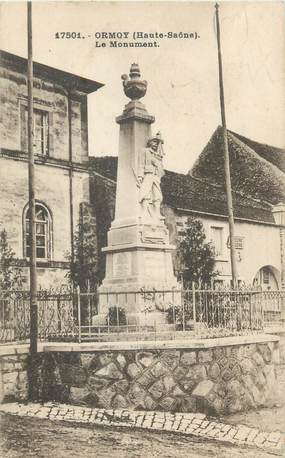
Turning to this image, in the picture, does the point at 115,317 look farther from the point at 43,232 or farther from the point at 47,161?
the point at 47,161

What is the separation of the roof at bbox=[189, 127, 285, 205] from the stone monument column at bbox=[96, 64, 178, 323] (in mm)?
10643

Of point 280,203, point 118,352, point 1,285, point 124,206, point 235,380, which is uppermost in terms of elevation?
point 280,203

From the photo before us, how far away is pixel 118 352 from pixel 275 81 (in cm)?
516

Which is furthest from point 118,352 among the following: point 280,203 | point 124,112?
point 280,203

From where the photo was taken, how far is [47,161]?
659 inches

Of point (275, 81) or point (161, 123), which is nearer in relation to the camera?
point (275, 81)

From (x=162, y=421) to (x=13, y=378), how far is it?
2396 millimetres

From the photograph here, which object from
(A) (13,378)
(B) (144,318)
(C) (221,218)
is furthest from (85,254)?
(A) (13,378)

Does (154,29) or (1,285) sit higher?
(154,29)

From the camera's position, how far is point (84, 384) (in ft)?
26.9

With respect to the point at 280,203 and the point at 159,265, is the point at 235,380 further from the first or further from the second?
the point at 280,203

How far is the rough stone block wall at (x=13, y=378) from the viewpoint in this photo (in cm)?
825

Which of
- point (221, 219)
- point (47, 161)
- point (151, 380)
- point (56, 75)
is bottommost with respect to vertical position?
point (151, 380)

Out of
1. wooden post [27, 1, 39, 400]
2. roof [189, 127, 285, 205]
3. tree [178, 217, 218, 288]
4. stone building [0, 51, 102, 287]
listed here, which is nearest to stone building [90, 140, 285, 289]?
tree [178, 217, 218, 288]
